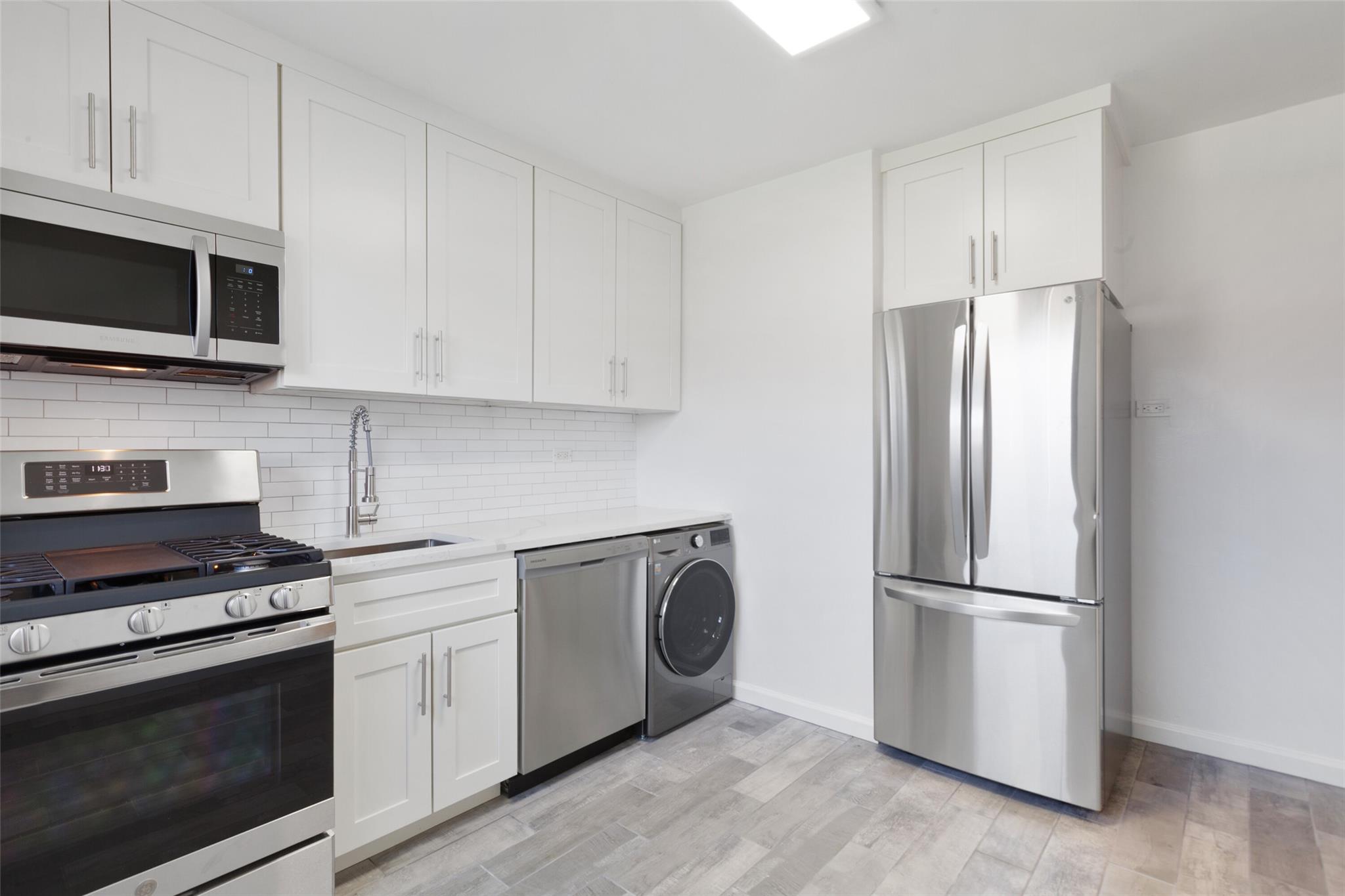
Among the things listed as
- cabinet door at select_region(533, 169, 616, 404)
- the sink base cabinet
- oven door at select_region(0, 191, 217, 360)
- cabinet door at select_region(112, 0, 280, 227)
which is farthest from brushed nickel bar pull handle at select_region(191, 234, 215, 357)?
cabinet door at select_region(533, 169, 616, 404)

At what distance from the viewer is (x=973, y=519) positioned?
2.51m

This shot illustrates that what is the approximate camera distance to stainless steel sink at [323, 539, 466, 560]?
2428 mm

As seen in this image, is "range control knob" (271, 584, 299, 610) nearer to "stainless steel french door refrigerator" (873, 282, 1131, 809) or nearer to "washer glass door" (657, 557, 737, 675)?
"washer glass door" (657, 557, 737, 675)

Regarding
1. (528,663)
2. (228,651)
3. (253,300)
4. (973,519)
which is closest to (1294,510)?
(973,519)

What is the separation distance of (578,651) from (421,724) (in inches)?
25.1

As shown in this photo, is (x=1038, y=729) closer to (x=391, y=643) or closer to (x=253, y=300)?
(x=391, y=643)

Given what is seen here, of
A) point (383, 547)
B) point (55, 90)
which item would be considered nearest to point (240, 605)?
point (383, 547)

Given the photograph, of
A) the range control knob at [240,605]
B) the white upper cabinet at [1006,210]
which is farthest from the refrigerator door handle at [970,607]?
the range control knob at [240,605]

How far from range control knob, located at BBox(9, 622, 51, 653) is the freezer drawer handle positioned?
8.48ft

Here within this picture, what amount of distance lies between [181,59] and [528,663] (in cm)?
213

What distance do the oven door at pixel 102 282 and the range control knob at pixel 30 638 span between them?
0.73 m

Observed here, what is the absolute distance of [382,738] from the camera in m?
2.03

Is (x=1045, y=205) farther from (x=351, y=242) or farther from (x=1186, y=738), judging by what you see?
(x=351, y=242)

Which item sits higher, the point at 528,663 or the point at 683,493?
the point at 683,493
